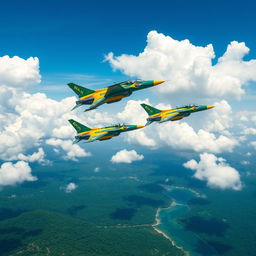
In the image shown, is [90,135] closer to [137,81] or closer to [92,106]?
[92,106]

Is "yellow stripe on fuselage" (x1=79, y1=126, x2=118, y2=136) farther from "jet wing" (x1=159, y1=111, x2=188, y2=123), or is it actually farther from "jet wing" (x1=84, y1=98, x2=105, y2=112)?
"jet wing" (x1=159, y1=111, x2=188, y2=123)

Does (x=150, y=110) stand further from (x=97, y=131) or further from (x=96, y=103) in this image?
(x=96, y=103)

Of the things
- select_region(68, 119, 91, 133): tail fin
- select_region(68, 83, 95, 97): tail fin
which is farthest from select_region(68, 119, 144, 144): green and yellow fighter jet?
select_region(68, 83, 95, 97): tail fin

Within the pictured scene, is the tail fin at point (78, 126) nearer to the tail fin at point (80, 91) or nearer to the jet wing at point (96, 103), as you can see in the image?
the tail fin at point (80, 91)

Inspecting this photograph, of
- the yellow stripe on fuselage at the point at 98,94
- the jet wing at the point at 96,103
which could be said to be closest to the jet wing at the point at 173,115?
the jet wing at the point at 96,103

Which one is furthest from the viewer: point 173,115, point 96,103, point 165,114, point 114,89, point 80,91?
point 165,114

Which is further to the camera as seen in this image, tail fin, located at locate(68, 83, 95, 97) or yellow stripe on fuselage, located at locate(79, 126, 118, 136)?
yellow stripe on fuselage, located at locate(79, 126, 118, 136)

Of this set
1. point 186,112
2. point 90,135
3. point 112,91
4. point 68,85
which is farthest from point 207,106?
point 68,85

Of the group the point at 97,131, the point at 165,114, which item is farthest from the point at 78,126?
the point at 165,114
